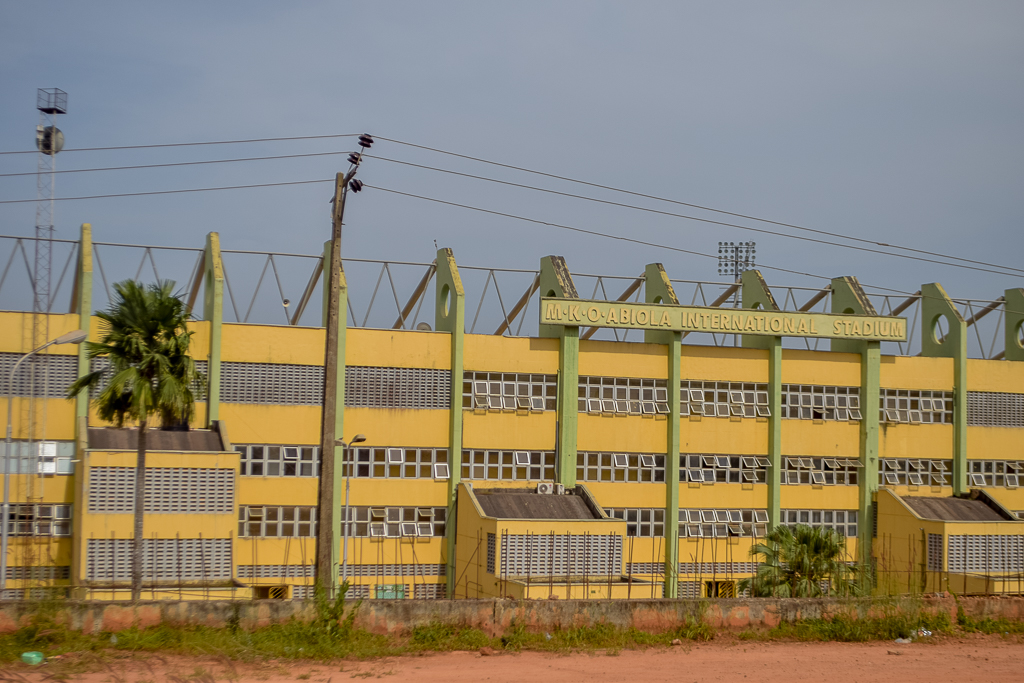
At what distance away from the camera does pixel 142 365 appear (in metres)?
28.6

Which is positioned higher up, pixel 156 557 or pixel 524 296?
pixel 524 296

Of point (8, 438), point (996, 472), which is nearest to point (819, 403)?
point (996, 472)

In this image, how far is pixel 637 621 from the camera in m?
22.6

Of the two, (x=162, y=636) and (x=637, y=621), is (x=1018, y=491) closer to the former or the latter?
(x=637, y=621)

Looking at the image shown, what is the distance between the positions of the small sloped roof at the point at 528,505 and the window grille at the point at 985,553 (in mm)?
15482

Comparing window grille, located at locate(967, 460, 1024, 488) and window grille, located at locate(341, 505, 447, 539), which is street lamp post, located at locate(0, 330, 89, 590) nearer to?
window grille, located at locate(341, 505, 447, 539)

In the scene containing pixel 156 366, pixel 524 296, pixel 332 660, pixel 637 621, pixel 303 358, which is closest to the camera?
pixel 332 660

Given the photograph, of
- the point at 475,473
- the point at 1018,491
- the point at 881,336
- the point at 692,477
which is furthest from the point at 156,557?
the point at 1018,491

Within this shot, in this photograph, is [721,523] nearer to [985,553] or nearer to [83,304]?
[985,553]

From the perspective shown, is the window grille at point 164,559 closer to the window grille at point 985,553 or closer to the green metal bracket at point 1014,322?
the window grille at point 985,553

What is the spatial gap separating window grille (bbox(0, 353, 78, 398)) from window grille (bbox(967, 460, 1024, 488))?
39.8 meters

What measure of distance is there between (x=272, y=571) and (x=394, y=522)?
5.04 meters

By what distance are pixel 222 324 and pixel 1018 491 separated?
3766 cm

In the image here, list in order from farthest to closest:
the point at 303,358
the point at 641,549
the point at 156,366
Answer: the point at 641,549
the point at 303,358
the point at 156,366
